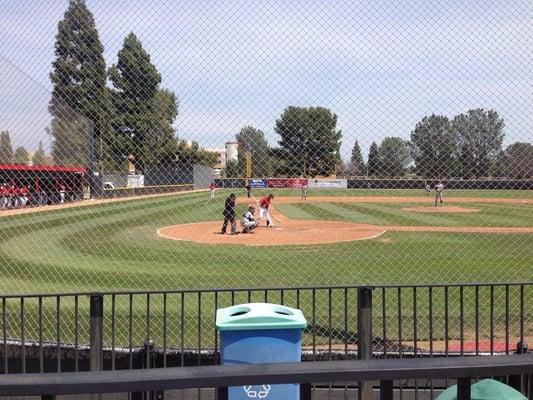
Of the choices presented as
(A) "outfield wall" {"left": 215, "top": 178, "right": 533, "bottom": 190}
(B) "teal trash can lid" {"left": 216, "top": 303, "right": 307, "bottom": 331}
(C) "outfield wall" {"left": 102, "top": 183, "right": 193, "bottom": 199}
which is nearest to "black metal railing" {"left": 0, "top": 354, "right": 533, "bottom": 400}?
(B) "teal trash can lid" {"left": 216, "top": 303, "right": 307, "bottom": 331}

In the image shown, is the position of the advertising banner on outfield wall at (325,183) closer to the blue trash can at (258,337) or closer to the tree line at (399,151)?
the tree line at (399,151)

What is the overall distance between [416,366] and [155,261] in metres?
13.1

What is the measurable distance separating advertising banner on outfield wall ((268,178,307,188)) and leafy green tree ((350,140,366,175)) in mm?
963

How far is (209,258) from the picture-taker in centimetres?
1487

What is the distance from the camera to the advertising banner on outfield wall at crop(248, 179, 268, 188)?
7.77m

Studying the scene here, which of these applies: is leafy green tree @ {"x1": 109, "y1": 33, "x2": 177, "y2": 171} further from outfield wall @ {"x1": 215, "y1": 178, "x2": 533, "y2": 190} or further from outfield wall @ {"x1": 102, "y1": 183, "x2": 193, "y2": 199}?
outfield wall @ {"x1": 102, "y1": 183, "x2": 193, "y2": 199}

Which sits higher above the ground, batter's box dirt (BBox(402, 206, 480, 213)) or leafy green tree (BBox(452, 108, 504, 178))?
leafy green tree (BBox(452, 108, 504, 178))

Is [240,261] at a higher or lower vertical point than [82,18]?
lower

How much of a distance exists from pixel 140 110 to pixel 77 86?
2.72 feet

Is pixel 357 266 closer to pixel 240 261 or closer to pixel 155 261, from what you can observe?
pixel 240 261

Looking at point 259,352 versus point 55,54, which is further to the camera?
point 55,54

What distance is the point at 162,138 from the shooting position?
7.31 metres

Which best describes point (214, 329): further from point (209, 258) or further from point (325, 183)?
point (209, 258)

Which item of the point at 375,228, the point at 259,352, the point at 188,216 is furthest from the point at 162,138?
the point at 188,216
